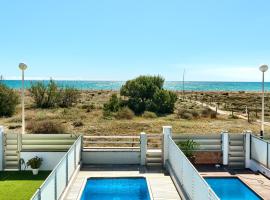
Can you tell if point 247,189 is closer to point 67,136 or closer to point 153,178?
point 153,178

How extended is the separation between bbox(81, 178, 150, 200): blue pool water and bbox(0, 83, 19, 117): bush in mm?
21759

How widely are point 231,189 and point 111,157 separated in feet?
15.9

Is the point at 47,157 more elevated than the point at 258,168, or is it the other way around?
the point at 47,157

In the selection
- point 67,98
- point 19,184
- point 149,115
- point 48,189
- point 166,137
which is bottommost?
point 19,184

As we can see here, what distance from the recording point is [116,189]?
1182 cm

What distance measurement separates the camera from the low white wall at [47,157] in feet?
44.0

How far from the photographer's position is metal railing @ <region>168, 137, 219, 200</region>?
7.27m

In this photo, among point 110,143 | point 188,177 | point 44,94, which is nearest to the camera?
point 188,177

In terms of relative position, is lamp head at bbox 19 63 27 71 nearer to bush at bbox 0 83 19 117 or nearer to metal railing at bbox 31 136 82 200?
metal railing at bbox 31 136 82 200

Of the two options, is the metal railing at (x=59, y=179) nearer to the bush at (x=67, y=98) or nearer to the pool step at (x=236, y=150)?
the pool step at (x=236, y=150)

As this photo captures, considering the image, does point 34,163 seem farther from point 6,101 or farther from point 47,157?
point 6,101

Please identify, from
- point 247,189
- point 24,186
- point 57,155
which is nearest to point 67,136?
point 57,155

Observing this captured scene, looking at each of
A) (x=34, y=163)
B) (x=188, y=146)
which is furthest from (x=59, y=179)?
(x=188, y=146)

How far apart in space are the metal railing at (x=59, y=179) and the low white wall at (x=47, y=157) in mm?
807
